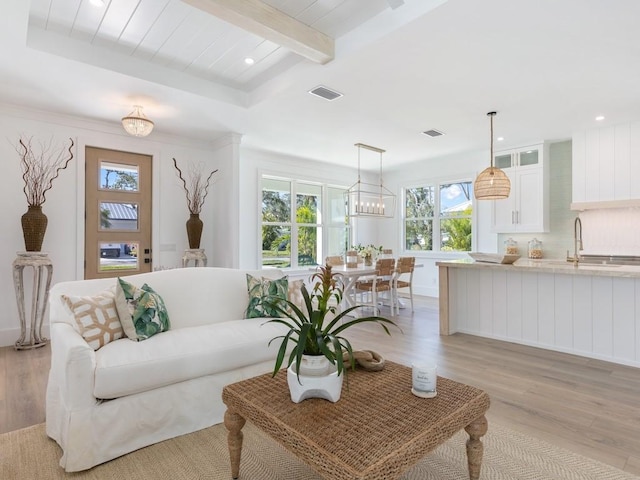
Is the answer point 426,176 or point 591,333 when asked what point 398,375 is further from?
point 426,176

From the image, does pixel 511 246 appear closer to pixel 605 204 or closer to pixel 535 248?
pixel 535 248

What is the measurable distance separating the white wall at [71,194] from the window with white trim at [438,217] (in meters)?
4.23

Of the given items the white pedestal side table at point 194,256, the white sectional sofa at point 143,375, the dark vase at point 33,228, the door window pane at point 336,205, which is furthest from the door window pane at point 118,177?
the door window pane at point 336,205

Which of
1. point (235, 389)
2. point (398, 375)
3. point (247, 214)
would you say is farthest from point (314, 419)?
point (247, 214)

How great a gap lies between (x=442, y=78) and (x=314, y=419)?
3.25 metres

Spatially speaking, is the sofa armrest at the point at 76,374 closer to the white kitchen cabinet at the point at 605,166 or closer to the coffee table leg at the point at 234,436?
the coffee table leg at the point at 234,436

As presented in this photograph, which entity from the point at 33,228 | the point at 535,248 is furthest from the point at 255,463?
the point at 535,248

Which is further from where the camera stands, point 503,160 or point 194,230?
point 503,160

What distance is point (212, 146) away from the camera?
5.57 m

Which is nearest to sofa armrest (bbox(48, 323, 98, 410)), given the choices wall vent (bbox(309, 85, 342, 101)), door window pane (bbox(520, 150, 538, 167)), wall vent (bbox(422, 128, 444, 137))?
wall vent (bbox(309, 85, 342, 101))

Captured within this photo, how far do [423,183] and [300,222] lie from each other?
8.97 ft

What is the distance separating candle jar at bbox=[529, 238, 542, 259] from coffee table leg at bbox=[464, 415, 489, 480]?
5009 millimetres

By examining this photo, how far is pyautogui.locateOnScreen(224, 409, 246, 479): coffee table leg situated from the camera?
1660 millimetres

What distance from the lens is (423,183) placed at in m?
7.47
